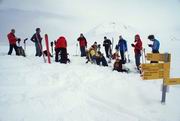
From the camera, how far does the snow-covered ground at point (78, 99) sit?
6.39 metres

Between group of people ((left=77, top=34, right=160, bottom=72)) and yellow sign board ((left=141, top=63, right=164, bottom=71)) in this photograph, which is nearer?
yellow sign board ((left=141, top=63, right=164, bottom=71))

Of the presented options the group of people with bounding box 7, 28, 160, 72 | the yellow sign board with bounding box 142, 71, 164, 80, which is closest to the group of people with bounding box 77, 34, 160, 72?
the group of people with bounding box 7, 28, 160, 72

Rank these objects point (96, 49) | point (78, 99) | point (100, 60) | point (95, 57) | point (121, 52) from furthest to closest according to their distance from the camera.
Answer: point (96, 49)
point (121, 52)
point (95, 57)
point (100, 60)
point (78, 99)

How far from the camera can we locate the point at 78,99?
24.4 ft

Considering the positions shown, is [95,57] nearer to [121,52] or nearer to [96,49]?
[96,49]

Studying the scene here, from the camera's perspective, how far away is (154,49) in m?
13.6

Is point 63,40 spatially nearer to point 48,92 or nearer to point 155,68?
point 48,92

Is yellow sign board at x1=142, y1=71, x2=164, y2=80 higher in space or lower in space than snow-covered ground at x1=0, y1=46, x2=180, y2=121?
higher

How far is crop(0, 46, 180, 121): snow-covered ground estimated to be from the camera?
6.39 meters

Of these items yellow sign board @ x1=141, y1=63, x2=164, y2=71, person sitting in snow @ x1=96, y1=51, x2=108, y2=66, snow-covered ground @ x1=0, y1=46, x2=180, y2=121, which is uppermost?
A: yellow sign board @ x1=141, y1=63, x2=164, y2=71

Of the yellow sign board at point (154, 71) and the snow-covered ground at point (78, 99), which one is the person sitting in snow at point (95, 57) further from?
the yellow sign board at point (154, 71)

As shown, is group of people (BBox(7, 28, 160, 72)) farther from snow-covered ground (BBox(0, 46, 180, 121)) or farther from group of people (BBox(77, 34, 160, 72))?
snow-covered ground (BBox(0, 46, 180, 121))

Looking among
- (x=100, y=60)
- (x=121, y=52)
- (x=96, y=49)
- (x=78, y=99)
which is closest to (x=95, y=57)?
(x=100, y=60)

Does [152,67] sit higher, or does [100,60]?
[152,67]
